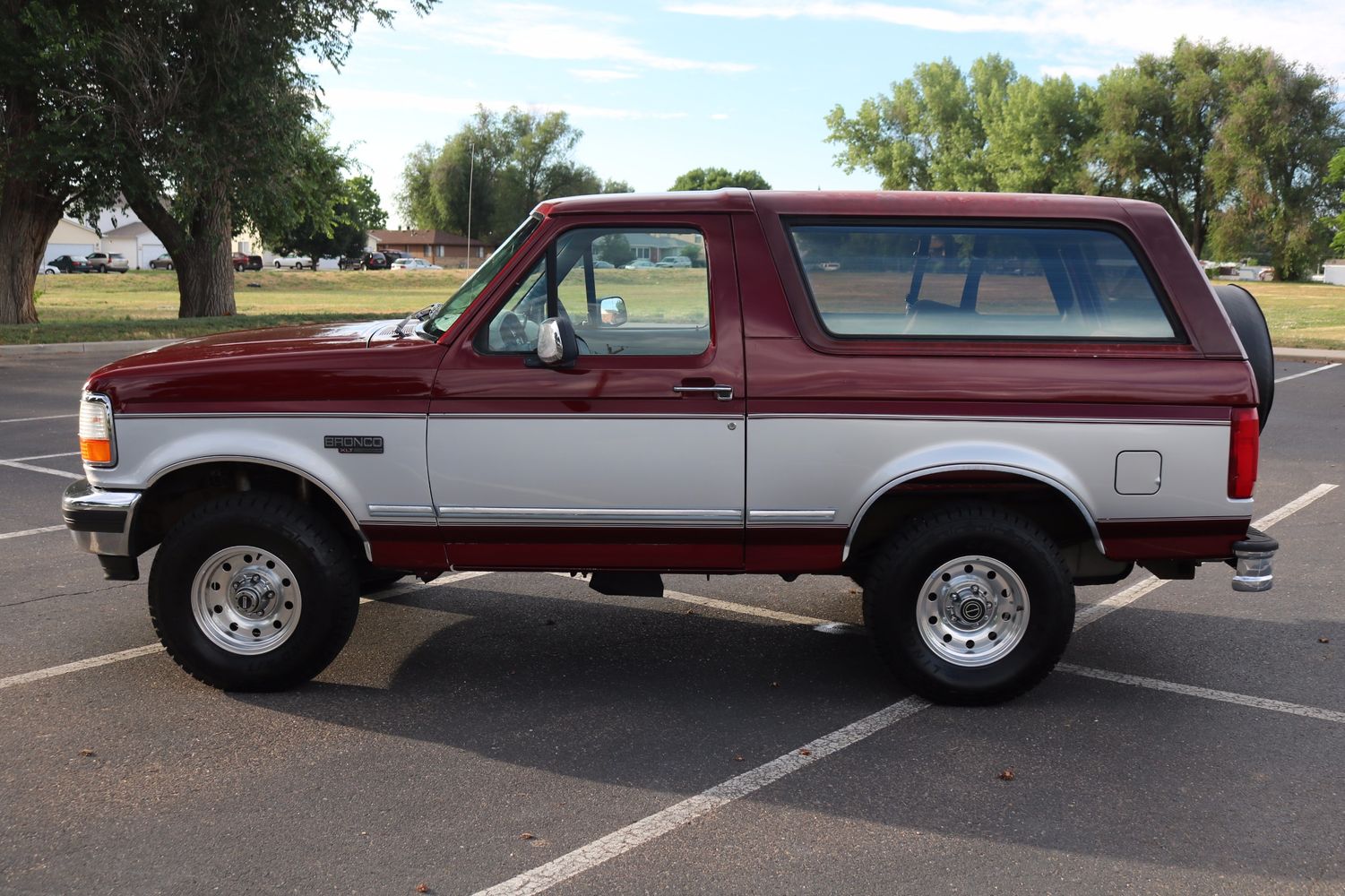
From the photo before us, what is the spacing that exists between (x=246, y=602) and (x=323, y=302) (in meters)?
45.2

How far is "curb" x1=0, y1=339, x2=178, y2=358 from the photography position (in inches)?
821

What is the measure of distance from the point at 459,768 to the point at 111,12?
74.7 ft

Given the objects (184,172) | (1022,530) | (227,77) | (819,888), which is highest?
(227,77)

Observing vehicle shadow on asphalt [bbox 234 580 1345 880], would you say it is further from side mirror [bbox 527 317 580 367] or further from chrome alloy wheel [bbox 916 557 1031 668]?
side mirror [bbox 527 317 580 367]

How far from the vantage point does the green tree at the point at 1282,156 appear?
240 ft

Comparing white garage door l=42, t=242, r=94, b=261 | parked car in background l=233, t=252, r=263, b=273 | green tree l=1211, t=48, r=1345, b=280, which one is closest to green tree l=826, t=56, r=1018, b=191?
green tree l=1211, t=48, r=1345, b=280

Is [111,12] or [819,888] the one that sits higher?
[111,12]

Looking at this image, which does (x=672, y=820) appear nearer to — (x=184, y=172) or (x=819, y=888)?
(x=819, y=888)

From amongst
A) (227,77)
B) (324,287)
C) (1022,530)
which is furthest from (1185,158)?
(1022,530)

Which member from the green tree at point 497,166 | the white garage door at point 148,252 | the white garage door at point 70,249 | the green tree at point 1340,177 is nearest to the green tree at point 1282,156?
the green tree at point 1340,177

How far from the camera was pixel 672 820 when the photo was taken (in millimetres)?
4039

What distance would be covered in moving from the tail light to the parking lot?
0.94 m

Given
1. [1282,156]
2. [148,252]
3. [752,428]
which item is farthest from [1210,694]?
[148,252]

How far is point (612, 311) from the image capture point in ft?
16.8
